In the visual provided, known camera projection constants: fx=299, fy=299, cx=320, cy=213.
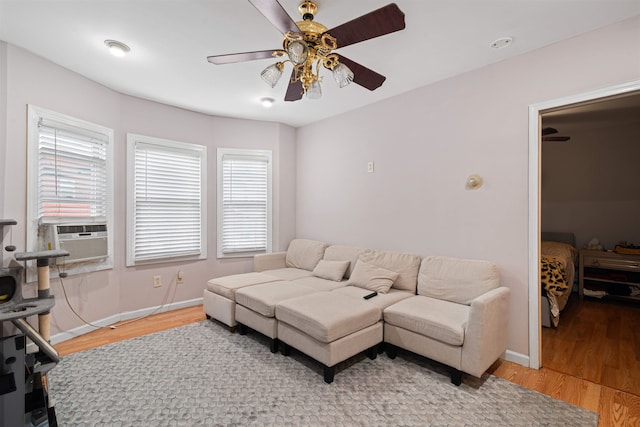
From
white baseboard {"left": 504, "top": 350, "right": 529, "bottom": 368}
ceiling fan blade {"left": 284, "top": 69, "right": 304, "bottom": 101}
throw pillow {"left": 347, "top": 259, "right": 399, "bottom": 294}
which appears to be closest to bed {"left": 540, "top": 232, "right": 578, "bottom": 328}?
white baseboard {"left": 504, "top": 350, "right": 529, "bottom": 368}

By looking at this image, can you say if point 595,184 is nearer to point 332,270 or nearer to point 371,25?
point 332,270

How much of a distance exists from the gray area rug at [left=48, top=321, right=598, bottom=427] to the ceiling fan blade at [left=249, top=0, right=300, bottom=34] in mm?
2364

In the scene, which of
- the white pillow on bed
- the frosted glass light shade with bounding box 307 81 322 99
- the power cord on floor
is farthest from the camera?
the white pillow on bed

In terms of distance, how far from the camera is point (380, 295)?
302 centimetres

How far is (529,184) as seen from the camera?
99.9 inches

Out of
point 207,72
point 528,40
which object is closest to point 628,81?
point 528,40

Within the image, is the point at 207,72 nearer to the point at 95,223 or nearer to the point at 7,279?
the point at 95,223

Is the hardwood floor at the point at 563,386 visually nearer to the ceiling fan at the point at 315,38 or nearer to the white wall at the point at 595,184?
the ceiling fan at the point at 315,38

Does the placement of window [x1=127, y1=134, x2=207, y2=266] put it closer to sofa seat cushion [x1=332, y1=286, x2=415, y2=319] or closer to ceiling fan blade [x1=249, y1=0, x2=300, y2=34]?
sofa seat cushion [x1=332, y1=286, x2=415, y2=319]

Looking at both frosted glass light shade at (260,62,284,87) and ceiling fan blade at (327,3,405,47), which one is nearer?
ceiling fan blade at (327,3,405,47)

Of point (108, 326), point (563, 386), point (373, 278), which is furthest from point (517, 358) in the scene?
point (108, 326)

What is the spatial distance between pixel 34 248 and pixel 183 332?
61.8 inches

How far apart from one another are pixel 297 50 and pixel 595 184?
559 centimetres

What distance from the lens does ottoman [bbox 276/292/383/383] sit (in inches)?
90.2
